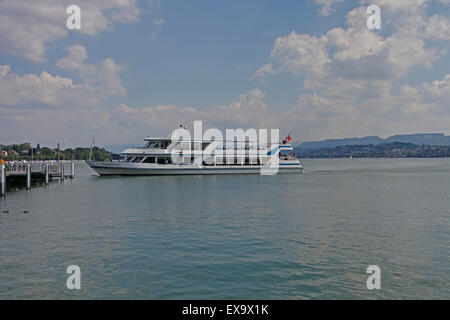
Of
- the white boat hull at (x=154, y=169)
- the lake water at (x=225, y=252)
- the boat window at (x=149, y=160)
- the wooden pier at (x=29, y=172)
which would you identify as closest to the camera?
the lake water at (x=225, y=252)

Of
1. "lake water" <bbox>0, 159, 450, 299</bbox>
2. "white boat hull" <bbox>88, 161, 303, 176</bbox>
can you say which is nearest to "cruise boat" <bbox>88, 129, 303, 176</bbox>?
"white boat hull" <bbox>88, 161, 303, 176</bbox>

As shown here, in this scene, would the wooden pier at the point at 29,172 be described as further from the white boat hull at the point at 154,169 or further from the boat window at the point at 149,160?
the boat window at the point at 149,160

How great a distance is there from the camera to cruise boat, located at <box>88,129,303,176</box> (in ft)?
172

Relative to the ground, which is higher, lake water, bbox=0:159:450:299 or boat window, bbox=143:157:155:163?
boat window, bbox=143:157:155:163

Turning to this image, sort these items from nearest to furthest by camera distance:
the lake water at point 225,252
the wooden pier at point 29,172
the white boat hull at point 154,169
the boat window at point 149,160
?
the lake water at point 225,252, the wooden pier at point 29,172, the white boat hull at point 154,169, the boat window at point 149,160

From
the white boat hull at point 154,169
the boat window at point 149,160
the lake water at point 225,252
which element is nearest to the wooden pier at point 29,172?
the white boat hull at point 154,169

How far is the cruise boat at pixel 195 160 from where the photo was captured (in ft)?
172

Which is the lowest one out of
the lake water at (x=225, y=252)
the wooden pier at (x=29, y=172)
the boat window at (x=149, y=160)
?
the lake water at (x=225, y=252)

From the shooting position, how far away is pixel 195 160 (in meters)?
56.1

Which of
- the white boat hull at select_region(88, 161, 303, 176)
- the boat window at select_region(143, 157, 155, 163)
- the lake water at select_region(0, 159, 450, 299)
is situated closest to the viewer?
the lake water at select_region(0, 159, 450, 299)

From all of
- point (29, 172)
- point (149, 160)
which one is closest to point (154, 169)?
→ point (149, 160)

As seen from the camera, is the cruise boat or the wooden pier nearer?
the wooden pier

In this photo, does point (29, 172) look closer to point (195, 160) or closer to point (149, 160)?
point (149, 160)

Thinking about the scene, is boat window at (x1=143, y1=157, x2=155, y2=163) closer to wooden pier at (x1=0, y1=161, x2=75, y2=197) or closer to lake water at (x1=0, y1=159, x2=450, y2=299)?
wooden pier at (x1=0, y1=161, x2=75, y2=197)
